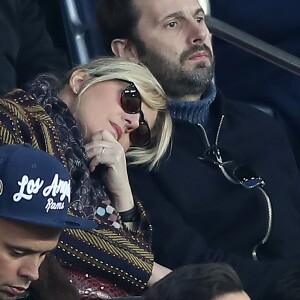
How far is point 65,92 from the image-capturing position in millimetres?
4180

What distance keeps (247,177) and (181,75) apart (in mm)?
434

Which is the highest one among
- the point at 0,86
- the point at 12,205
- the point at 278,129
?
the point at 12,205

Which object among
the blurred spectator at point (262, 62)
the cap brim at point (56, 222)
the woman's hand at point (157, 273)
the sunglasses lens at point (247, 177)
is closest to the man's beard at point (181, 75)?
the sunglasses lens at point (247, 177)

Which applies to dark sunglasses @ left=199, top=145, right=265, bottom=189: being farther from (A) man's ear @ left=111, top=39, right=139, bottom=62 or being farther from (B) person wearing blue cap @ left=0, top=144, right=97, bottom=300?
(B) person wearing blue cap @ left=0, top=144, right=97, bottom=300

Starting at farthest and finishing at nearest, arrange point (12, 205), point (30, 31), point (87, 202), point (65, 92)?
point (30, 31) → point (65, 92) → point (87, 202) → point (12, 205)

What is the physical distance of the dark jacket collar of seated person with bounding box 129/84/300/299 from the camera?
4.13 metres

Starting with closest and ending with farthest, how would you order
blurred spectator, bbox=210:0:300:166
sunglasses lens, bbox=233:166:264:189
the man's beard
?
1. sunglasses lens, bbox=233:166:264:189
2. the man's beard
3. blurred spectator, bbox=210:0:300:166

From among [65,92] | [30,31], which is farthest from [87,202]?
[30,31]

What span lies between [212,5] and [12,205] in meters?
2.65

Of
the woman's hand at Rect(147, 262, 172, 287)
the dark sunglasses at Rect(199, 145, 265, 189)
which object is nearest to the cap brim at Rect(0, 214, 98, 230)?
the woman's hand at Rect(147, 262, 172, 287)

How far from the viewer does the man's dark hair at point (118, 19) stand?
4664 millimetres

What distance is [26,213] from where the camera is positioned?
3.00 meters

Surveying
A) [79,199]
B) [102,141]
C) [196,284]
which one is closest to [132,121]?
[102,141]

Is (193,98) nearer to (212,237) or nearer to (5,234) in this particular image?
(212,237)
